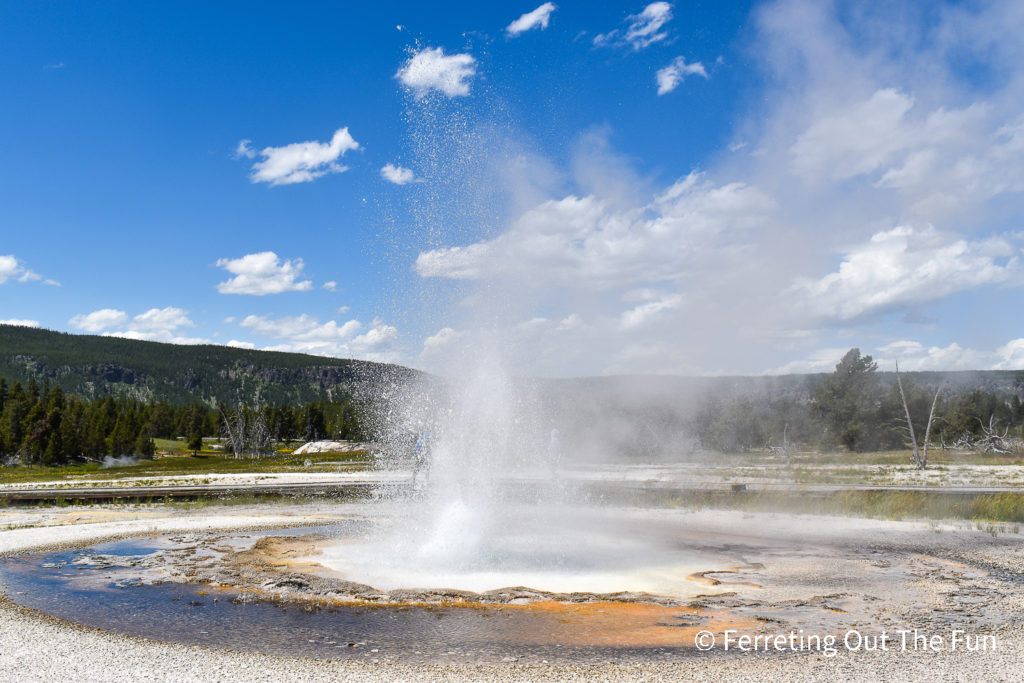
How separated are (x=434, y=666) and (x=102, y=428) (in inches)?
2912

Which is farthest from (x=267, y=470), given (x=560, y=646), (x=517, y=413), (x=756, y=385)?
(x=756, y=385)

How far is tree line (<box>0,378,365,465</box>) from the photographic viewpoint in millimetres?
60125

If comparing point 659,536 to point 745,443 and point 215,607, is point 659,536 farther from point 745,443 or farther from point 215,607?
point 745,443

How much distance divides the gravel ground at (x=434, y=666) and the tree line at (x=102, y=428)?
6050cm

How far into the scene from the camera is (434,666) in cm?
782

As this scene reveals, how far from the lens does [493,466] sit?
57.1ft

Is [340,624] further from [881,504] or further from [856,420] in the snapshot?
[856,420]

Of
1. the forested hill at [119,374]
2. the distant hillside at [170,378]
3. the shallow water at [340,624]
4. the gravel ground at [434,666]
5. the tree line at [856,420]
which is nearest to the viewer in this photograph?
the gravel ground at [434,666]

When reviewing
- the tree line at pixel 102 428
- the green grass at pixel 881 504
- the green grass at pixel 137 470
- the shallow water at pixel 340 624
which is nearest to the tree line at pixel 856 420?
the green grass at pixel 137 470

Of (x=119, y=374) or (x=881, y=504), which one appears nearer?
(x=881, y=504)

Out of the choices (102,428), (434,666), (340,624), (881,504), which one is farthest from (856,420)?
(102,428)

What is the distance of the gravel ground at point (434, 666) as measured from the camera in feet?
23.9

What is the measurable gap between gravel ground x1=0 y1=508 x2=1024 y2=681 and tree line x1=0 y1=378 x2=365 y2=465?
2382 inches

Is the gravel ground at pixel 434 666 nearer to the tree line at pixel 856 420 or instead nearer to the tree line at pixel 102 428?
the tree line at pixel 856 420
